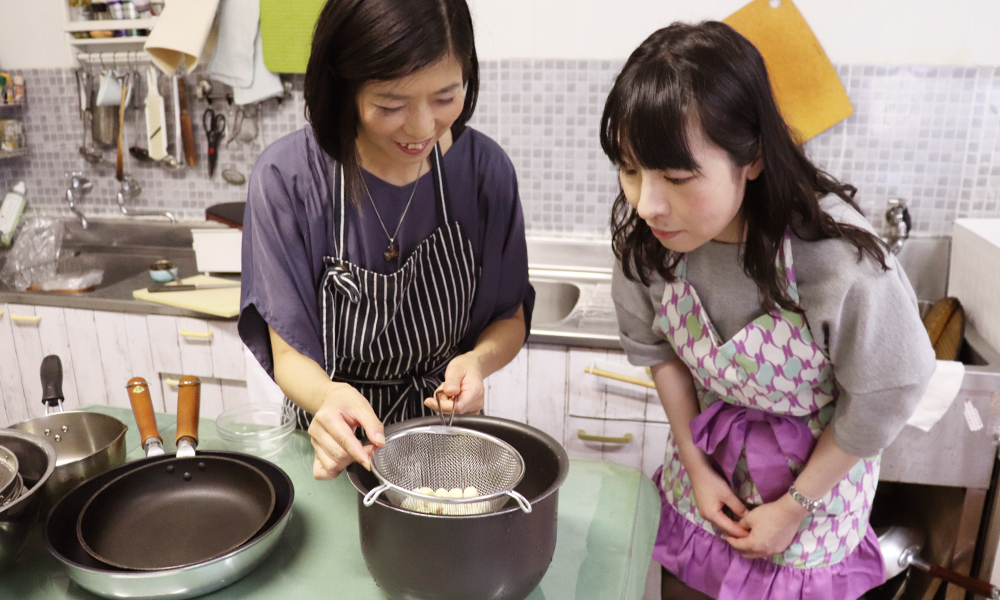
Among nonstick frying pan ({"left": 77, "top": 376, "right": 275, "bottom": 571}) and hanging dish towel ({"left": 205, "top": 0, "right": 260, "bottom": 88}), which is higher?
hanging dish towel ({"left": 205, "top": 0, "right": 260, "bottom": 88})

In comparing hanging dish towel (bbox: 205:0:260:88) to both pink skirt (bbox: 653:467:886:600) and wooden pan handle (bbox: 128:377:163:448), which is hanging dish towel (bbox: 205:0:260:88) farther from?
pink skirt (bbox: 653:467:886:600)

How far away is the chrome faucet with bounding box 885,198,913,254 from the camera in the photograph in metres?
2.14

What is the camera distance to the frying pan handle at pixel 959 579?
155 centimetres

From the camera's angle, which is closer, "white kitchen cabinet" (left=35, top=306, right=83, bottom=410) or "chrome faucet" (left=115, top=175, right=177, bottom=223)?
"white kitchen cabinet" (left=35, top=306, right=83, bottom=410)

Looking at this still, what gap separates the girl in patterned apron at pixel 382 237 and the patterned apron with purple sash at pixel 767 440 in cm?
31

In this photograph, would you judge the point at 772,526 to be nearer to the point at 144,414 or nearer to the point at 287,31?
the point at 144,414

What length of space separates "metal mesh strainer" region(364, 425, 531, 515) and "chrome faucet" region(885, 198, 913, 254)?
171 cm

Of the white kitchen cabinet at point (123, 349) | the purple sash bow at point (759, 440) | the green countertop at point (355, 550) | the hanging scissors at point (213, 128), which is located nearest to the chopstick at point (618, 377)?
the purple sash bow at point (759, 440)

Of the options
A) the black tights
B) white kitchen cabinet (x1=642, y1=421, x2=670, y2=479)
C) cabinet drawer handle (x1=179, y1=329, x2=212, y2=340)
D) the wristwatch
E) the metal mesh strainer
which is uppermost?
the metal mesh strainer

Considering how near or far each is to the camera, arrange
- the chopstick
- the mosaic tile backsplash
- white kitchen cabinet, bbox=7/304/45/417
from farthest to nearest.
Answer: white kitchen cabinet, bbox=7/304/45/417
the mosaic tile backsplash
the chopstick

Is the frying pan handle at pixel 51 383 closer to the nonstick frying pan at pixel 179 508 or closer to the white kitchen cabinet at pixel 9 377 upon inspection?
the nonstick frying pan at pixel 179 508

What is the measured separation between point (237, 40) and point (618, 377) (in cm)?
163

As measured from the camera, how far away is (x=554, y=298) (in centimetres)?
238

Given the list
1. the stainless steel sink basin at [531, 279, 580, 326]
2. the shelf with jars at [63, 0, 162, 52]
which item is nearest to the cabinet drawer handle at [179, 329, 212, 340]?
the stainless steel sink basin at [531, 279, 580, 326]
